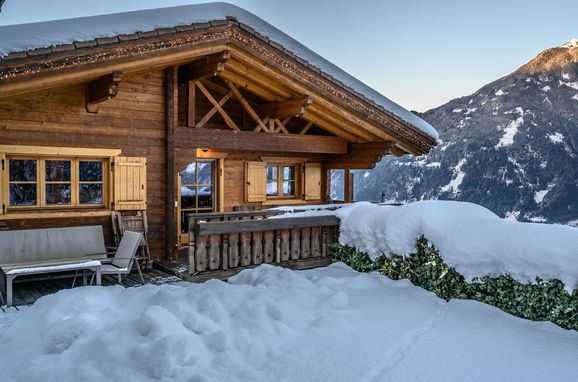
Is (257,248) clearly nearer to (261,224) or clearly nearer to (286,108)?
(261,224)

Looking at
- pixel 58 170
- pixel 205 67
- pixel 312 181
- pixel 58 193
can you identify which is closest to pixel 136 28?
pixel 205 67

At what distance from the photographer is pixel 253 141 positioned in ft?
30.5

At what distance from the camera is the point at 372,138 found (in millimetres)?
10531

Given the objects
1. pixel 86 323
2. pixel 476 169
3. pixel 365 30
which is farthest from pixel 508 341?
pixel 476 169

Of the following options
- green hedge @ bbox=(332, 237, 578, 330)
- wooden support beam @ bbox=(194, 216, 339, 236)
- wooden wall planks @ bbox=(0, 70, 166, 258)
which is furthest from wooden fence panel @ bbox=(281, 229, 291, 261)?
wooden wall planks @ bbox=(0, 70, 166, 258)

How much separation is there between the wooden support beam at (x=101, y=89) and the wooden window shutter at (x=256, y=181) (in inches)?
149

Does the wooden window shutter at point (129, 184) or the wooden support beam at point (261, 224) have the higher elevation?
the wooden window shutter at point (129, 184)

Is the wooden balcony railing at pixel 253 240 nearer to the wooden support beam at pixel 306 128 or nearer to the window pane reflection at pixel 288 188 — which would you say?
the wooden support beam at pixel 306 128

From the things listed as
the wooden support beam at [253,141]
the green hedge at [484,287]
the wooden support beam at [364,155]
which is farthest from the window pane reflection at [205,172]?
the green hedge at [484,287]

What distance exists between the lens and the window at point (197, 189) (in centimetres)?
1014

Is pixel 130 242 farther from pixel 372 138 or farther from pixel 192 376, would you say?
pixel 372 138

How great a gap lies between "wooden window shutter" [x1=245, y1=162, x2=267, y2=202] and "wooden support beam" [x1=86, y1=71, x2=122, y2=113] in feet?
12.4

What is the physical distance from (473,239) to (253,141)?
521 centimetres

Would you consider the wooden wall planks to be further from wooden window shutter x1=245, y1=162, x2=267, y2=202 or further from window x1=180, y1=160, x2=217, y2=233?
wooden window shutter x1=245, y1=162, x2=267, y2=202
